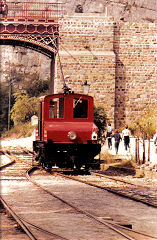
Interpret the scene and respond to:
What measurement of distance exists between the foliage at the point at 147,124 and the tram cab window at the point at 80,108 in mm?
9655

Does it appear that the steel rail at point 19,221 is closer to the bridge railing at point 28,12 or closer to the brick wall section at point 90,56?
the bridge railing at point 28,12

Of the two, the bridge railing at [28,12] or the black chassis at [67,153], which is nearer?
the black chassis at [67,153]

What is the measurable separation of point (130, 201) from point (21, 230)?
10.9 feet

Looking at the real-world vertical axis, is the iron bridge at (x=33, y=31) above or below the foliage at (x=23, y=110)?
above

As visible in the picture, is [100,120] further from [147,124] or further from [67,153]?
[67,153]

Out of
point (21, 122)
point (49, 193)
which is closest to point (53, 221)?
point (49, 193)

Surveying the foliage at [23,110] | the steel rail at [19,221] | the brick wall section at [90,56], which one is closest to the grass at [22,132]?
the foliage at [23,110]

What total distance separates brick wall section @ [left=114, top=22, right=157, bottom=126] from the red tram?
1739cm

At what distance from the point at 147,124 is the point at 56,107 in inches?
515

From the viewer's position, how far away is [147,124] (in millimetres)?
27812

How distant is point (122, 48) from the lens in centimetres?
3328

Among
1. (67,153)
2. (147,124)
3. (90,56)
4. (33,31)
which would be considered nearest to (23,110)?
(33,31)

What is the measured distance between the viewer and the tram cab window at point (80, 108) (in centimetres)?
1571

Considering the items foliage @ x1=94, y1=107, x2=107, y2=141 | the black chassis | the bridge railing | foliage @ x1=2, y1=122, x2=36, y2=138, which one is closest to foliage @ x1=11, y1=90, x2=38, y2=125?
foliage @ x1=2, y1=122, x2=36, y2=138
